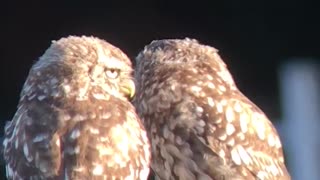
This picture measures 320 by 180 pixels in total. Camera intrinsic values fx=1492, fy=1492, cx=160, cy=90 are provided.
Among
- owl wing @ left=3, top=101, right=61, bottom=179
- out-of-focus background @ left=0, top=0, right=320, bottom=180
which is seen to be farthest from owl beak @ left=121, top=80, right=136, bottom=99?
out-of-focus background @ left=0, top=0, right=320, bottom=180

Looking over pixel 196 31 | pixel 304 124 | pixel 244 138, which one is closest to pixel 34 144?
pixel 244 138

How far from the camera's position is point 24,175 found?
400 centimetres

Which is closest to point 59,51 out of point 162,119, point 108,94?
point 108,94

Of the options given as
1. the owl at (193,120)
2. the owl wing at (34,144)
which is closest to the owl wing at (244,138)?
the owl at (193,120)

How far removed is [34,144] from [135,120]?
0.33 metres

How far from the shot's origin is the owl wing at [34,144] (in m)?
3.96

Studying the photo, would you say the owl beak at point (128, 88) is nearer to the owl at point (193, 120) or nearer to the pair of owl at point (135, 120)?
the pair of owl at point (135, 120)

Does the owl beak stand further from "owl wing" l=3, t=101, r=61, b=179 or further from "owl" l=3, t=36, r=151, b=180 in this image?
"owl wing" l=3, t=101, r=61, b=179

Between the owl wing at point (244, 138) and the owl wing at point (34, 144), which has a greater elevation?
the owl wing at point (34, 144)

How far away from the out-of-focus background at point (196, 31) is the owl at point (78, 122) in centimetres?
326

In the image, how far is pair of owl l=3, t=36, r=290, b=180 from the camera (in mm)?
3992

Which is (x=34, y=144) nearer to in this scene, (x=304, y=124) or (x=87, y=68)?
(x=87, y=68)

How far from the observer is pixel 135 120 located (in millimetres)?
4172

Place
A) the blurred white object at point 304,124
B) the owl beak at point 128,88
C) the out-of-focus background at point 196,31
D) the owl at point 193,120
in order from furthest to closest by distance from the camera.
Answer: the out-of-focus background at point 196,31 < the blurred white object at point 304,124 < the owl at point 193,120 < the owl beak at point 128,88
